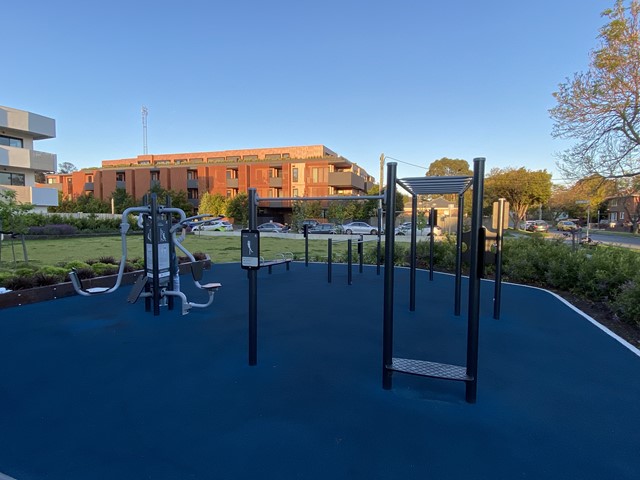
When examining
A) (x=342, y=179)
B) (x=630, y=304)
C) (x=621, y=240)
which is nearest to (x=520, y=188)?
(x=621, y=240)

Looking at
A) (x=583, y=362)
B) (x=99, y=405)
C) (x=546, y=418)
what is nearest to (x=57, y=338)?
(x=99, y=405)

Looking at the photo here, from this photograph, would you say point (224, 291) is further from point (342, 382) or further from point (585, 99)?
point (585, 99)

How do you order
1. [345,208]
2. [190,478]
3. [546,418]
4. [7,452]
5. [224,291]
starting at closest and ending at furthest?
[190,478] → [7,452] → [546,418] → [224,291] → [345,208]

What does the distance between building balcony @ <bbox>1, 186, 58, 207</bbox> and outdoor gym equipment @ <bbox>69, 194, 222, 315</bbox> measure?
28497 millimetres

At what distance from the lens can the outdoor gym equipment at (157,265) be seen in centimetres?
579

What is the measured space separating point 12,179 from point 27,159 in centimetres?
207

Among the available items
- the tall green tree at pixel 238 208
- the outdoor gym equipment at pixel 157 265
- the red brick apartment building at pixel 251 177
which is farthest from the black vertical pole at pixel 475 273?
the tall green tree at pixel 238 208

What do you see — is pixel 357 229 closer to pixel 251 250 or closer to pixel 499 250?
pixel 499 250

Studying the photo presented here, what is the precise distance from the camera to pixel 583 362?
4.06m

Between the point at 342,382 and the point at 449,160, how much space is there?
171ft

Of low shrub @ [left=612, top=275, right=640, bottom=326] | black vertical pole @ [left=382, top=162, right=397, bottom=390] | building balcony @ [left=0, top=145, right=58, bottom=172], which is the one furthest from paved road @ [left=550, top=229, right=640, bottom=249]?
building balcony @ [left=0, top=145, right=58, bottom=172]

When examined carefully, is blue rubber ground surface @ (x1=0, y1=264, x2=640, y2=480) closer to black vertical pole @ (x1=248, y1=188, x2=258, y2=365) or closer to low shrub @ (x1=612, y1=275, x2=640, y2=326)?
black vertical pole @ (x1=248, y1=188, x2=258, y2=365)

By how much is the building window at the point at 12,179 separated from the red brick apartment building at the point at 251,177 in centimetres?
1551

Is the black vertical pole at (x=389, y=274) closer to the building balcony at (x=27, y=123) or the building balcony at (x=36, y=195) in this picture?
the building balcony at (x=36, y=195)
